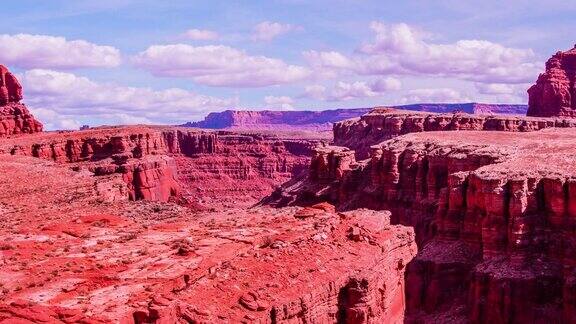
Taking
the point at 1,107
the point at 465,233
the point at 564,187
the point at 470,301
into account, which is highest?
the point at 1,107

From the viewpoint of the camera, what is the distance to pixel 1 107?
3573 inches

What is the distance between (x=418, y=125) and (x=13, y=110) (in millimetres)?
57433

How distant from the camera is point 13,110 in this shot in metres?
91.5

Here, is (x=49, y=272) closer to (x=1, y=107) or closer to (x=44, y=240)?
(x=44, y=240)

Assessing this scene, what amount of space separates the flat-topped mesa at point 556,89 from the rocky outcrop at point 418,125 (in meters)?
22.7

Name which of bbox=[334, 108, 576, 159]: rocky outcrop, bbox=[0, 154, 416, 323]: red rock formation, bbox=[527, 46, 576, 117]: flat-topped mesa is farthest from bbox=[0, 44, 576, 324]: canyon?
bbox=[527, 46, 576, 117]: flat-topped mesa

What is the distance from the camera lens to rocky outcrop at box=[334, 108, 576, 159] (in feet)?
305

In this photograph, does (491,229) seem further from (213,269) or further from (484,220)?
(213,269)

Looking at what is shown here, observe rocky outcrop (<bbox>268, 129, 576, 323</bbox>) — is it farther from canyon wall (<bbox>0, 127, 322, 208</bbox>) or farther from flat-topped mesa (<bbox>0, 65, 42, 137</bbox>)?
flat-topped mesa (<bbox>0, 65, 42, 137</bbox>)

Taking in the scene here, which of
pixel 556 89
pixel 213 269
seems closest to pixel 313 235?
pixel 213 269

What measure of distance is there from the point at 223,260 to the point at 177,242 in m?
2.62

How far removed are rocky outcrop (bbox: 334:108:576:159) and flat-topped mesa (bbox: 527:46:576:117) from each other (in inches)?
892

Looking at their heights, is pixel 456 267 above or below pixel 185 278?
below

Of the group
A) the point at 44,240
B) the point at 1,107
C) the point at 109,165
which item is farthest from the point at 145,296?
the point at 1,107
